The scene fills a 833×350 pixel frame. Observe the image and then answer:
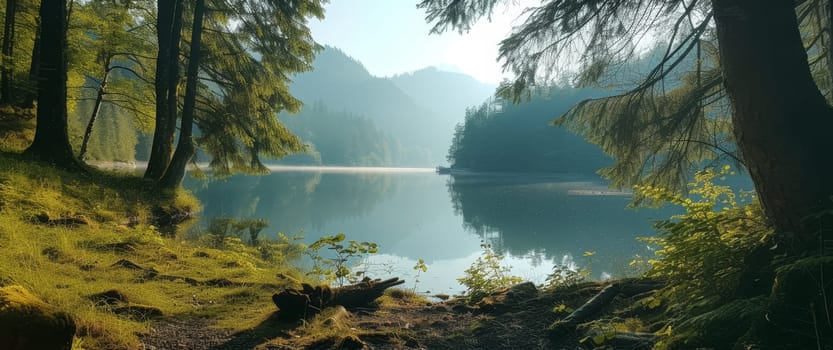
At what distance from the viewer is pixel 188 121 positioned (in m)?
11.0

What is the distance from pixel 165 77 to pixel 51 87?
2.64m

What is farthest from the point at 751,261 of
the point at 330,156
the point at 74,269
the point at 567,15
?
the point at 330,156

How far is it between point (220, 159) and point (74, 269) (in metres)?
9.12

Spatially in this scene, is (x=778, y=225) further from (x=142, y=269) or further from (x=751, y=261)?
(x=142, y=269)

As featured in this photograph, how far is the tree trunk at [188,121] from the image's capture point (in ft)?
35.3

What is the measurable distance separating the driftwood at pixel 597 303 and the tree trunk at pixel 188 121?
10761 millimetres

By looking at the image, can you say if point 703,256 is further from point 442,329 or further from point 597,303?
point 442,329

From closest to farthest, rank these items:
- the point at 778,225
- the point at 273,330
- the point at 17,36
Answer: the point at 778,225 → the point at 273,330 → the point at 17,36

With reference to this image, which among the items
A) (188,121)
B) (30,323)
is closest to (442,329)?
(30,323)

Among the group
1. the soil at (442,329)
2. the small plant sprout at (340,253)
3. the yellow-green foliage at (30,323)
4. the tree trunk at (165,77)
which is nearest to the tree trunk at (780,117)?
the soil at (442,329)

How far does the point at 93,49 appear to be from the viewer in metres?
12.8

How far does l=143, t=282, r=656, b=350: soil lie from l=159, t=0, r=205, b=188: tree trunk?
8815 mm

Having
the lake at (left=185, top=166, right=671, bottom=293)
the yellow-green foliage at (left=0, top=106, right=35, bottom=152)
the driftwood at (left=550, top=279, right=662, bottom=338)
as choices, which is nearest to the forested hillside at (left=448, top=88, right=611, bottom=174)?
the lake at (left=185, top=166, right=671, bottom=293)

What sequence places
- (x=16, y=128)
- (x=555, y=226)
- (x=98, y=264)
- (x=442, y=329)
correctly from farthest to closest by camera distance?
(x=555, y=226), (x=16, y=128), (x=98, y=264), (x=442, y=329)
